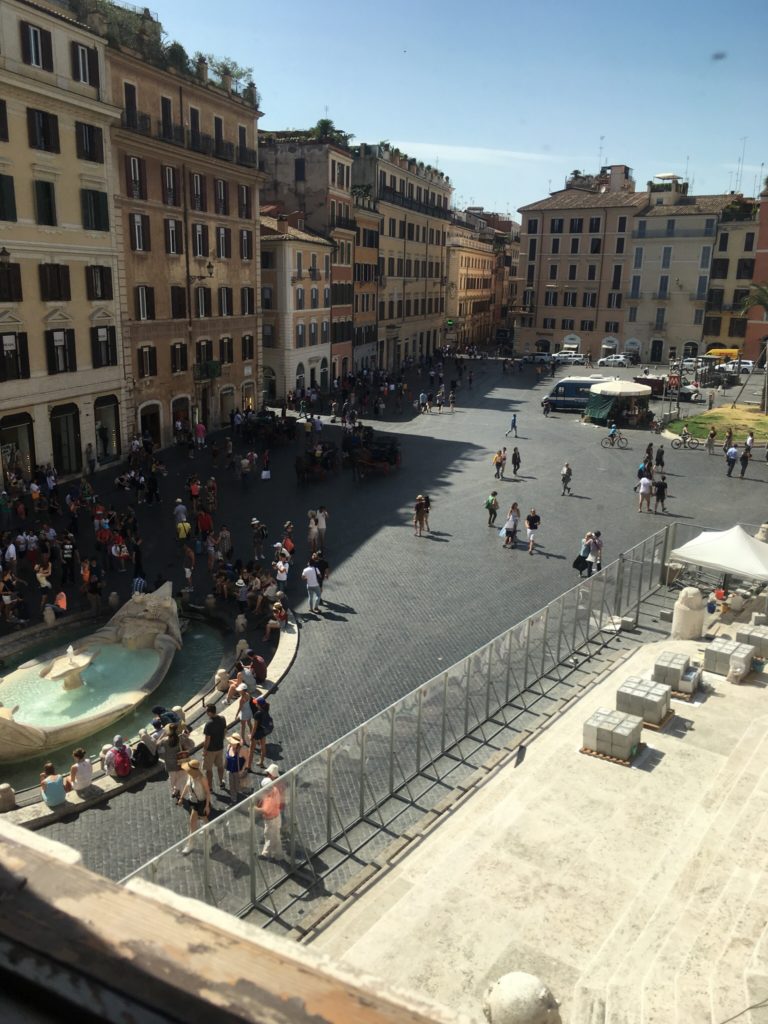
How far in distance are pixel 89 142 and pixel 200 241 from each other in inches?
324

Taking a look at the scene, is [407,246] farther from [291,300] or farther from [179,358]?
[179,358]

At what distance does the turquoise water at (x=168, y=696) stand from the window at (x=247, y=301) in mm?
27244

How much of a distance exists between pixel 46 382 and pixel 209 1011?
31916mm

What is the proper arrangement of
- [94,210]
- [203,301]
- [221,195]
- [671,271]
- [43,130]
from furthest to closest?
[671,271], [221,195], [203,301], [94,210], [43,130]

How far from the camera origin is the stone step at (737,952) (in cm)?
766

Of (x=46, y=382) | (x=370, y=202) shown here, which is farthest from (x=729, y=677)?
(x=370, y=202)

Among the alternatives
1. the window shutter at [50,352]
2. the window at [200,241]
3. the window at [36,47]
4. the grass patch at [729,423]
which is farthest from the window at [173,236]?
the grass patch at [729,423]

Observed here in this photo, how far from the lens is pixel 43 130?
29094 mm

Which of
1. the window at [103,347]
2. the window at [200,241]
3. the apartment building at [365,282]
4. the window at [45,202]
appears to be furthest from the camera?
the apartment building at [365,282]

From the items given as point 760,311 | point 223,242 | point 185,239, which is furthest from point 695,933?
point 760,311

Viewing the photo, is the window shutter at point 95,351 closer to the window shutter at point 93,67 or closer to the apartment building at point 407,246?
the window shutter at point 93,67

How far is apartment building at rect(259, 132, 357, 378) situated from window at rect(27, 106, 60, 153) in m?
24.0

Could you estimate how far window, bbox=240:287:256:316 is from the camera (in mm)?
43719

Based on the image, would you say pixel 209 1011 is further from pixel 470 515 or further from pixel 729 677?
pixel 470 515
